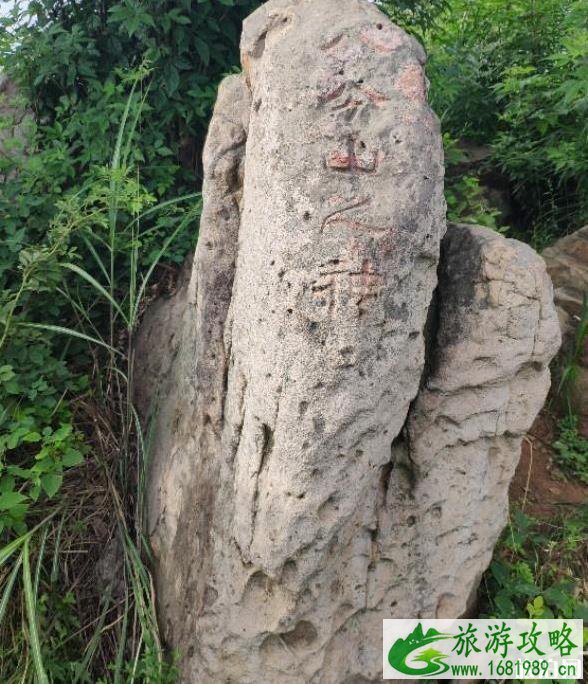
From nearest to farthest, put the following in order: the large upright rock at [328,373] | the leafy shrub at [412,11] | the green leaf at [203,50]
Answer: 1. the large upright rock at [328,373]
2. the green leaf at [203,50]
3. the leafy shrub at [412,11]

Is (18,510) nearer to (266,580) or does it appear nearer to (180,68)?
(266,580)

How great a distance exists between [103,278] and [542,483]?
216 cm

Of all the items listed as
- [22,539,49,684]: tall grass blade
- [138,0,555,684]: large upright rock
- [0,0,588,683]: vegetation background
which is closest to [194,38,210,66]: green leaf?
[0,0,588,683]: vegetation background

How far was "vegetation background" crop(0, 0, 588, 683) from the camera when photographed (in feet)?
8.11

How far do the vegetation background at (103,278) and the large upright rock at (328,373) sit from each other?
0.26 meters

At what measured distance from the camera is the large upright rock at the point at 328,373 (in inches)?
72.0

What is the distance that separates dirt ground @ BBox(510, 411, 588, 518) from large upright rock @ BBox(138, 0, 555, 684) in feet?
2.32

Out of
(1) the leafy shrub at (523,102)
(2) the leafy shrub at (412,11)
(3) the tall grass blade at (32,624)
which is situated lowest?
(1) the leafy shrub at (523,102)

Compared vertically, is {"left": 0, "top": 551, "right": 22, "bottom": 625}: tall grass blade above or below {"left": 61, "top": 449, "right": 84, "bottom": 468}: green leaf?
below

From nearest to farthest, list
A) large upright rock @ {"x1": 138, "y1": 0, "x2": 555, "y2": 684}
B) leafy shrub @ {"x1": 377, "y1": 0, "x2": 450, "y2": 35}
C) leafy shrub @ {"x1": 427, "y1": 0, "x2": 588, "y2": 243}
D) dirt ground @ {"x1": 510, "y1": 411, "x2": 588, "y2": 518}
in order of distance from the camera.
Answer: large upright rock @ {"x1": 138, "y1": 0, "x2": 555, "y2": 684}
dirt ground @ {"x1": 510, "y1": 411, "x2": 588, "y2": 518}
leafy shrub @ {"x1": 377, "y1": 0, "x2": 450, "y2": 35}
leafy shrub @ {"x1": 427, "y1": 0, "x2": 588, "y2": 243}

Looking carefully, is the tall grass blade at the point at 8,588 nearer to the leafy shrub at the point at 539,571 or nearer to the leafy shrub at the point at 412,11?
the leafy shrub at the point at 539,571

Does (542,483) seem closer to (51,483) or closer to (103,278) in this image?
(51,483)

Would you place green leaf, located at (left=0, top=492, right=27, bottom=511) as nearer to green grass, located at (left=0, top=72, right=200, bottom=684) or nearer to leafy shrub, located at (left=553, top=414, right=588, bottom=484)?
green grass, located at (left=0, top=72, right=200, bottom=684)

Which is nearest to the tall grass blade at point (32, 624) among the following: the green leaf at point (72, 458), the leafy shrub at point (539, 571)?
the green leaf at point (72, 458)
